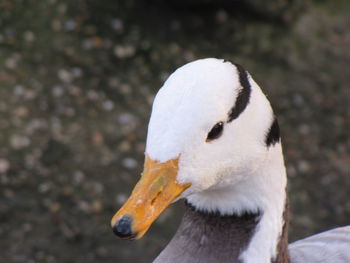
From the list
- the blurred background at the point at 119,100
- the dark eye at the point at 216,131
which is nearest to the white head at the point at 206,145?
the dark eye at the point at 216,131

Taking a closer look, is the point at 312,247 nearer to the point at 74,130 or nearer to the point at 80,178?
the point at 80,178

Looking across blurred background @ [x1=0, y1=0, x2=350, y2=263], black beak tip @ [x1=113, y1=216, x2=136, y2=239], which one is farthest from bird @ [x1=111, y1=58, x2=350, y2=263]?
blurred background @ [x1=0, y1=0, x2=350, y2=263]

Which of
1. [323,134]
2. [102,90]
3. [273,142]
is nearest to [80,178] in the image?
[102,90]

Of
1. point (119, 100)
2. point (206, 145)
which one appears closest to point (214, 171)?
point (206, 145)

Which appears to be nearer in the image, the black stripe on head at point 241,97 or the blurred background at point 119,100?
the black stripe on head at point 241,97

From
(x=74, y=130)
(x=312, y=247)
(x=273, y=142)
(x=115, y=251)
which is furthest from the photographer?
(x=74, y=130)

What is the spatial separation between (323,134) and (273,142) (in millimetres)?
2648

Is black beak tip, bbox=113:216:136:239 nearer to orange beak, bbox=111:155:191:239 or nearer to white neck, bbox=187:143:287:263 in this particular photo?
orange beak, bbox=111:155:191:239

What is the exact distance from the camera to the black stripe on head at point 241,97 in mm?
1734

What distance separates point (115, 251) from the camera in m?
3.52

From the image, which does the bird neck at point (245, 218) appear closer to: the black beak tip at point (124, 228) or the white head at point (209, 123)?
the white head at point (209, 123)

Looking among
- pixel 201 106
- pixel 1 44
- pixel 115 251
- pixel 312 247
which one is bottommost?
pixel 115 251

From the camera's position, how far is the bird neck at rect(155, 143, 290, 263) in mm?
1927

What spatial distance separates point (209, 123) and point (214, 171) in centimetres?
A: 15
